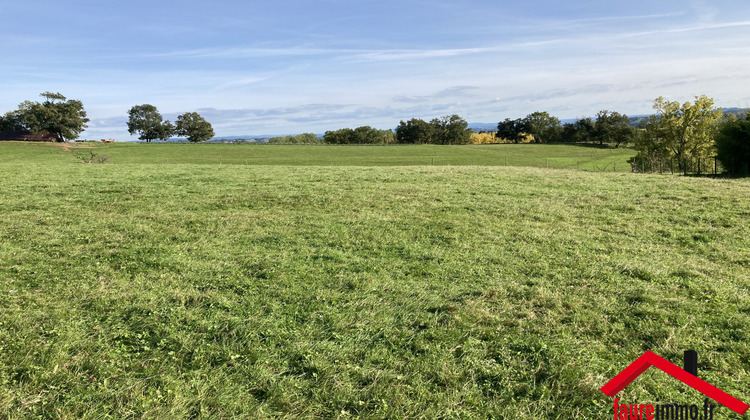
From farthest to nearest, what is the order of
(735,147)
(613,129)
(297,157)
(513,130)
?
(513,130) → (613,129) → (297,157) → (735,147)

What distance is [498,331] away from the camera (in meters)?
5.25

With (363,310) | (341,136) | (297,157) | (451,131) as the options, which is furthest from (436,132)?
(363,310)

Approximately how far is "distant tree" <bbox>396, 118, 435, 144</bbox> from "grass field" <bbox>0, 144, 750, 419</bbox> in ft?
404

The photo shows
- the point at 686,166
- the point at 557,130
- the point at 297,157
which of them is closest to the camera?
the point at 686,166

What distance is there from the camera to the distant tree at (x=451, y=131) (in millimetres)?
132375

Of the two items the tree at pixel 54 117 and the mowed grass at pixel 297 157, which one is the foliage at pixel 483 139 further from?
the tree at pixel 54 117

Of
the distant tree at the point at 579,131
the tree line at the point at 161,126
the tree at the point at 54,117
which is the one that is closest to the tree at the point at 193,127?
the tree line at the point at 161,126

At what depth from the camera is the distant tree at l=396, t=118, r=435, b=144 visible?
13325 centimetres

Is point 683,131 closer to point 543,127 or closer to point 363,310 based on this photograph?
point 363,310

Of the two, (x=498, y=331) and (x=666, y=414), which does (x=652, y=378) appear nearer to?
(x=666, y=414)

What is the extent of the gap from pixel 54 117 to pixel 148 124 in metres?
33.2

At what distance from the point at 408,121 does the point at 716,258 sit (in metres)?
134

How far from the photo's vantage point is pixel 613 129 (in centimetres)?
10556

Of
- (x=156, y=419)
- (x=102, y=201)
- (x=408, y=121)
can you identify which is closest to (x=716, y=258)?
(x=156, y=419)
